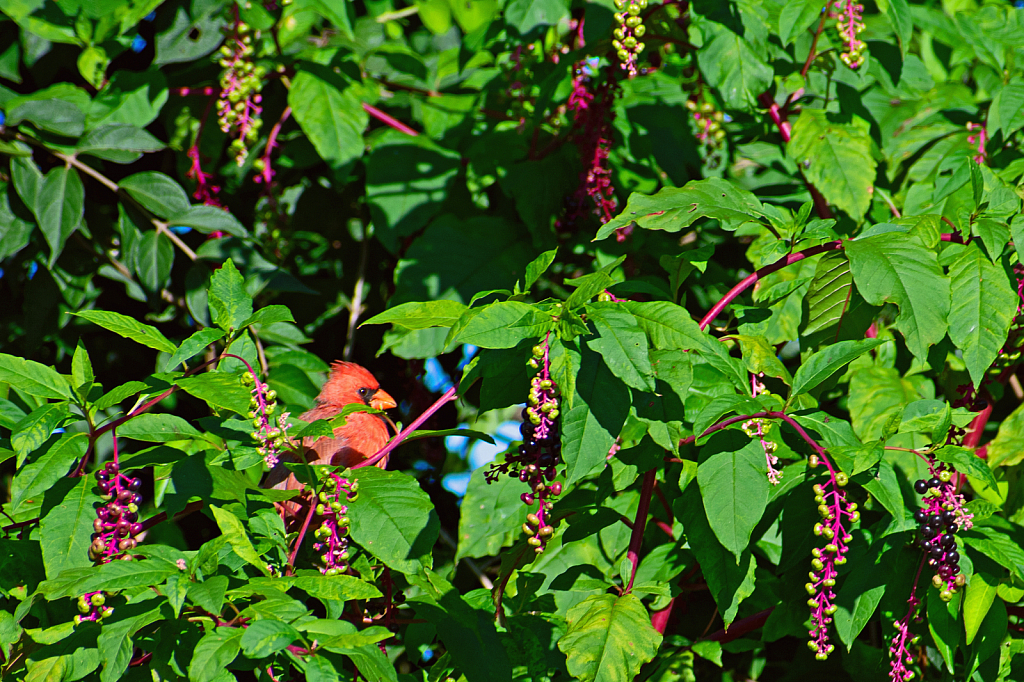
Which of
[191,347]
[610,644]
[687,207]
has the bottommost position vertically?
[610,644]

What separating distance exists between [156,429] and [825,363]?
4.98 ft

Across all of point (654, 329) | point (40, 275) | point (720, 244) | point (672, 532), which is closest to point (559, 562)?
point (672, 532)

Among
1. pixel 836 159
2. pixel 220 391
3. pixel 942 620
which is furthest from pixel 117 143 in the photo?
pixel 942 620

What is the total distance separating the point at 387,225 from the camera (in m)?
3.14

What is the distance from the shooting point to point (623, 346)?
1602 mm

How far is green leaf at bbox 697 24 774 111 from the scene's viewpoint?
257cm

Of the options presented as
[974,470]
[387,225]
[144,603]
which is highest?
[387,225]

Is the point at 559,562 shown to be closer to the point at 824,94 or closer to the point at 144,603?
the point at 144,603

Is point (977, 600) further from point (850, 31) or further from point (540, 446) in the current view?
point (850, 31)

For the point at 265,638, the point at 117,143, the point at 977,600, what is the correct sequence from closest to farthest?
the point at 265,638
the point at 977,600
the point at 117,143

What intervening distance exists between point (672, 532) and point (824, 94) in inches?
65.9

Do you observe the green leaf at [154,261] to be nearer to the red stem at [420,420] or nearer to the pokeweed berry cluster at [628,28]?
the red stem at [420,420]

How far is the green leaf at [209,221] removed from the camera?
10.1 feet

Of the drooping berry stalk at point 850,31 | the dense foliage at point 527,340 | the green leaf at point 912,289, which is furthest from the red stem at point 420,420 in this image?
the drooping berry stalk at point 850,31
